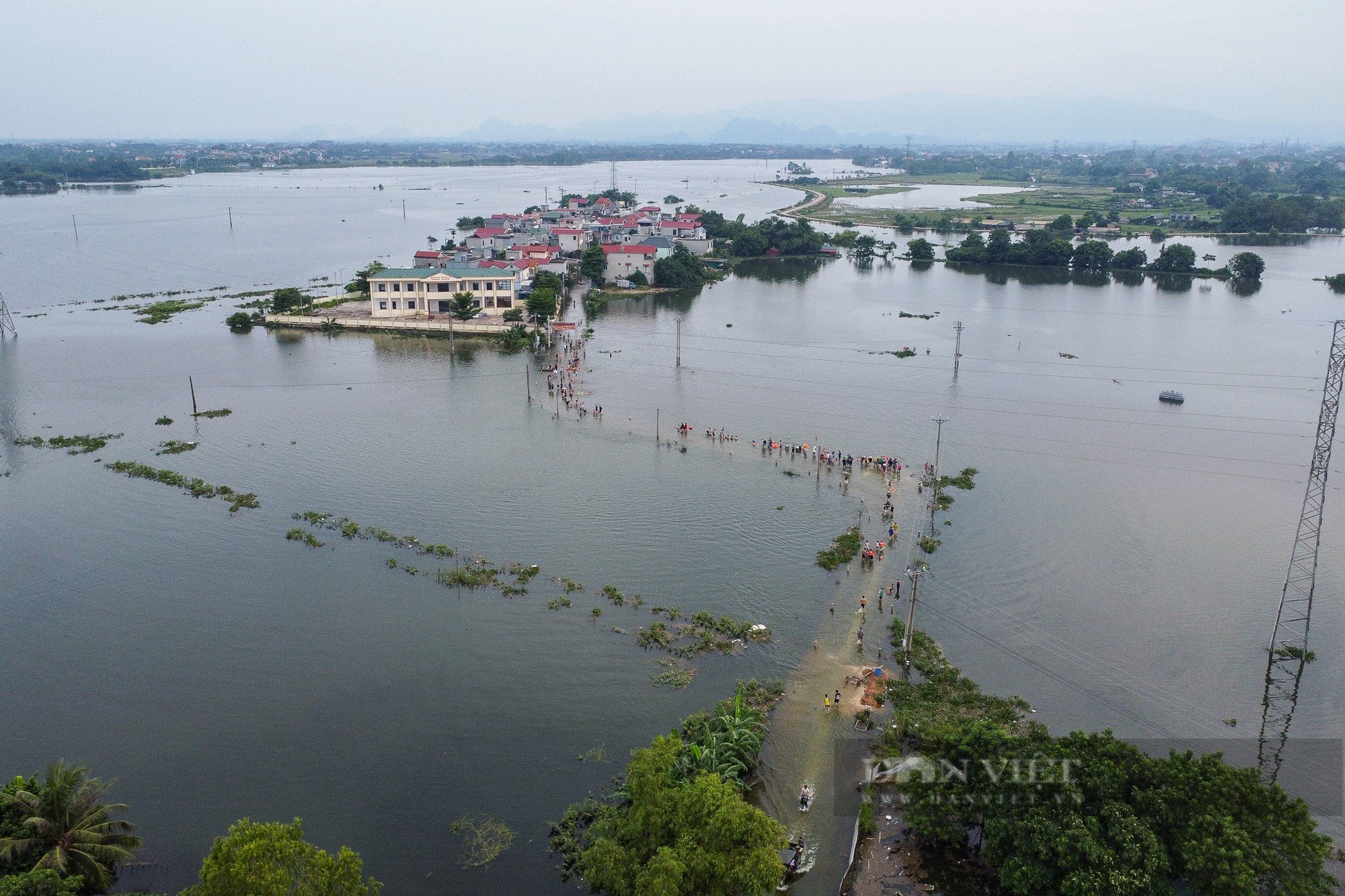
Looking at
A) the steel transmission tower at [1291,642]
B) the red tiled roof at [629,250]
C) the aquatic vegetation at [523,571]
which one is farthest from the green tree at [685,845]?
the red tiled roof at [629,250]

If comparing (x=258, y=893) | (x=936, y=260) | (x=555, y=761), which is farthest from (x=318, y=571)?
(x=936, y=260)

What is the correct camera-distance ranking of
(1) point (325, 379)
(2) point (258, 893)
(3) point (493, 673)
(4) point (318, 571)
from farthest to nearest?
(1) point (325, 379)
(4) point (318, 571)
(3) point (493, 673)
(2) point (258, 893)

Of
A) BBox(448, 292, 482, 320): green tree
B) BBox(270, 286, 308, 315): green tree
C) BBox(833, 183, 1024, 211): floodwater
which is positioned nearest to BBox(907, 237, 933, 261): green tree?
BBox(833, 183, 1024, 211): floodwater

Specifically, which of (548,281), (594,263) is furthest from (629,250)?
(548,281)

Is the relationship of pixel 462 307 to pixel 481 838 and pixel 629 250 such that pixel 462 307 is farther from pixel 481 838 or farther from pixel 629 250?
pixel 481 838

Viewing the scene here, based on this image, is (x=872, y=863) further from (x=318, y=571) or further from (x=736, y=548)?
(x=318, y=571)

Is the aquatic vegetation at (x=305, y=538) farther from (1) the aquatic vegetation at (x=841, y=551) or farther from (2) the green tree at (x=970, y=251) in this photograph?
(2) the green tree at (x=970, y=251)
